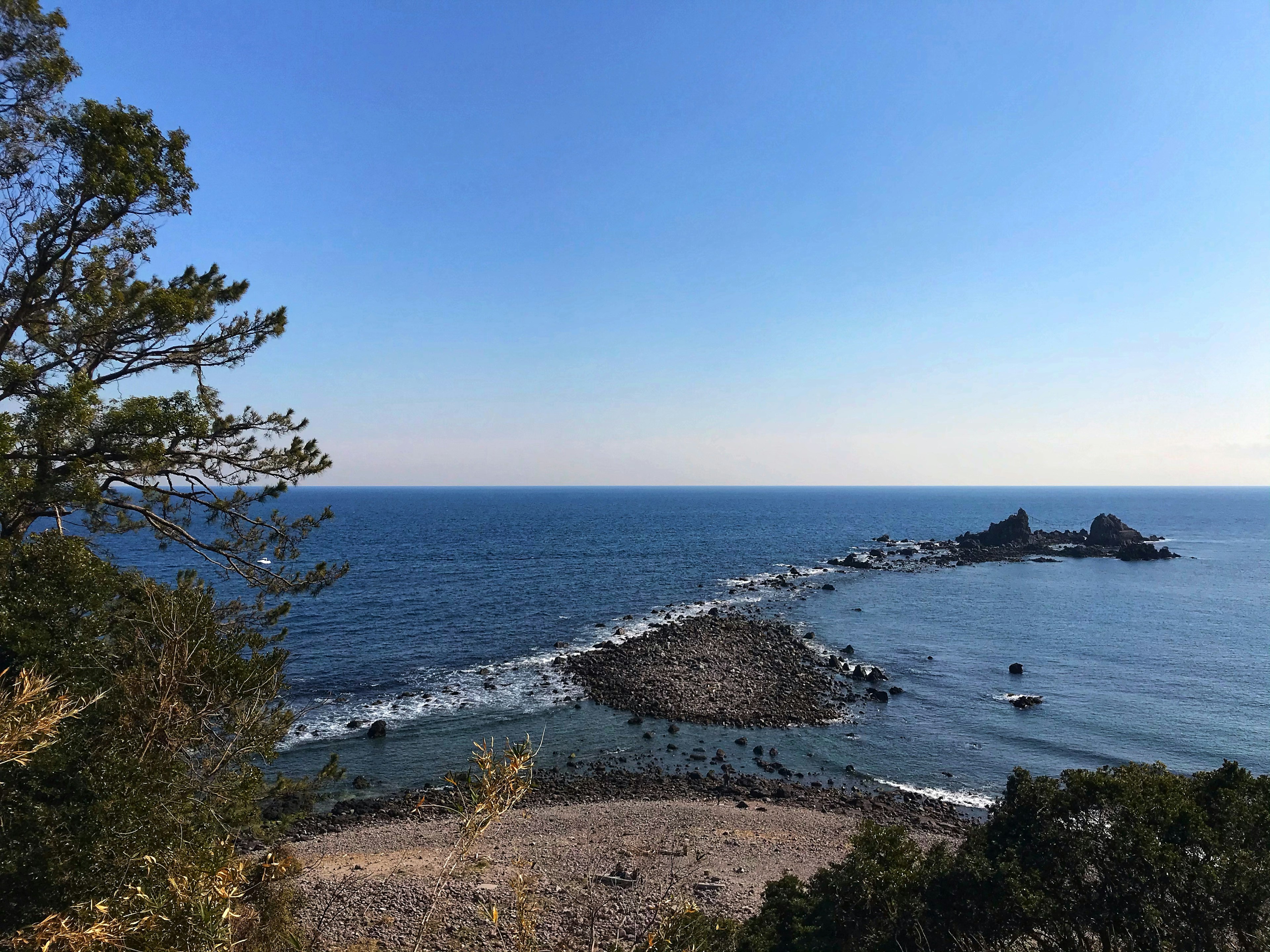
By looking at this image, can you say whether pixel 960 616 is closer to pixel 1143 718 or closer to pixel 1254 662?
pixel 1254 662

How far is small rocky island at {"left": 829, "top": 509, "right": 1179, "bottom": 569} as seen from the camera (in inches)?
3524

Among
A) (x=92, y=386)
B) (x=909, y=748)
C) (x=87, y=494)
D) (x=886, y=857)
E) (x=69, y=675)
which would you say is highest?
(x=92, y=386)

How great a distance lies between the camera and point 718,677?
134ft

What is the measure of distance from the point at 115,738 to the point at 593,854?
54.8 ft

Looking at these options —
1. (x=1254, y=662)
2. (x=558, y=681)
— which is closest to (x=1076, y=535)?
(x=1254, y=662)

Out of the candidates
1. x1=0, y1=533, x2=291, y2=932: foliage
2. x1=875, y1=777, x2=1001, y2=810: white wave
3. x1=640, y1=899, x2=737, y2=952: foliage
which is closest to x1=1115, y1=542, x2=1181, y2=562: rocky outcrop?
x1=875, y1=777, x2=1001, y2=810: white wave

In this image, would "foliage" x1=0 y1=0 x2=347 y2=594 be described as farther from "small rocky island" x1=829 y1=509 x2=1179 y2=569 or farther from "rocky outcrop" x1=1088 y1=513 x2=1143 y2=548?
"rocky outcrop" x1=1088 y1=513 x2=1143 y2=548

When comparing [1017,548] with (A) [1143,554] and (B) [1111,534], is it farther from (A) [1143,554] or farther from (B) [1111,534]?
(B) [1111,534]

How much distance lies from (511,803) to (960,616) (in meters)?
61.7

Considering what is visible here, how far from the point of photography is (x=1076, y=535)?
109 meters

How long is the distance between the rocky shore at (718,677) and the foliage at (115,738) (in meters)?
26.1

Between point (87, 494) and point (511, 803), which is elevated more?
point (87, 494)

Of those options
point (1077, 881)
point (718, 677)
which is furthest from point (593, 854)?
point (718, 677)

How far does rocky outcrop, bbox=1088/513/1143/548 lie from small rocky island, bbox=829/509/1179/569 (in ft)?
0.30
